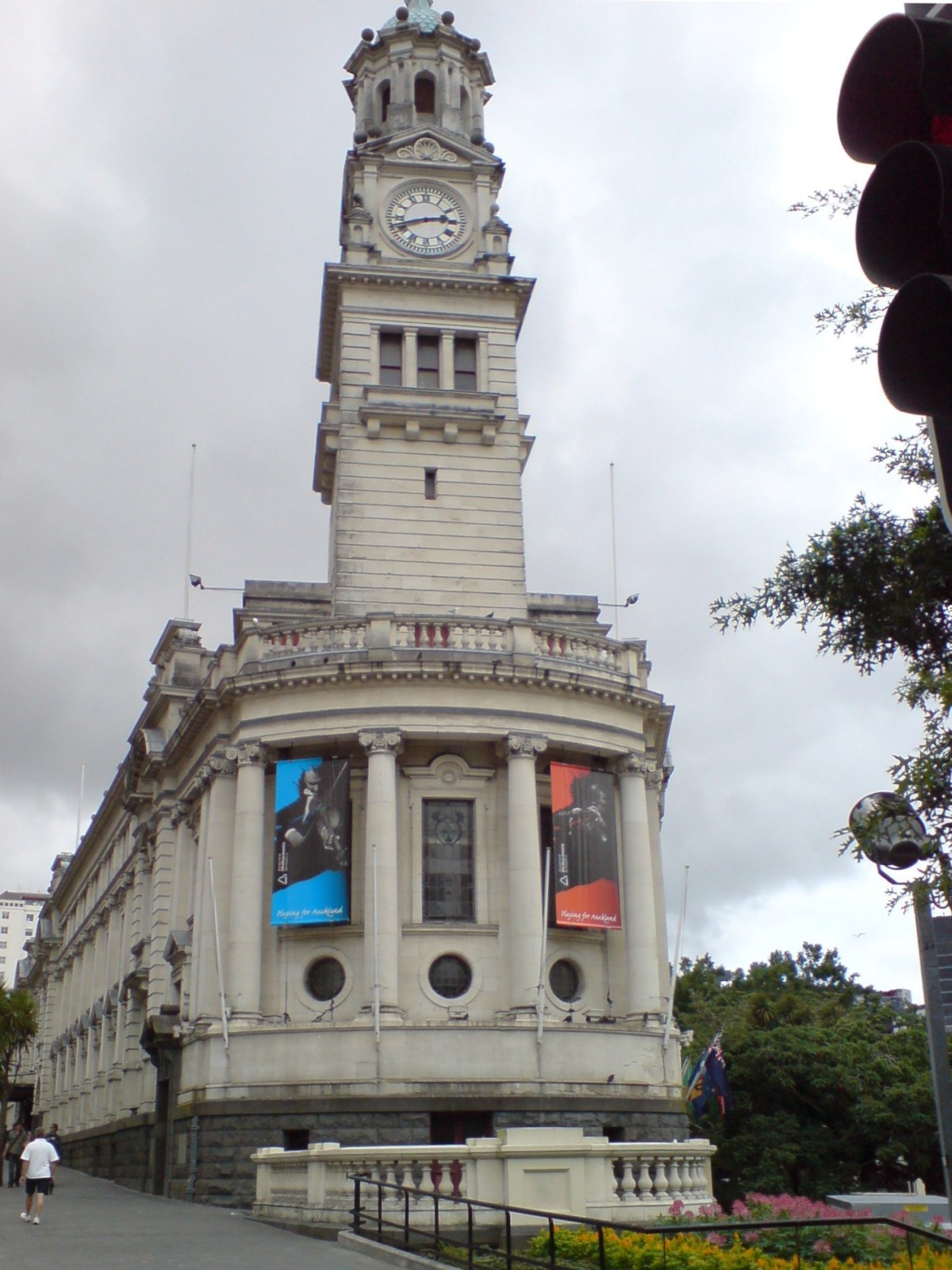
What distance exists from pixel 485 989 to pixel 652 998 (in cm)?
428

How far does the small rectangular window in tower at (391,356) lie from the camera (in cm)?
4294

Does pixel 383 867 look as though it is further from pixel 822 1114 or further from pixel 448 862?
pixel 822 1114

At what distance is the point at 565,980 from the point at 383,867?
5.96m

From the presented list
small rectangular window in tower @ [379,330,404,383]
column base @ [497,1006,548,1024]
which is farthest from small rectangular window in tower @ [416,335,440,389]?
column base @ [497,1006,548,1024]

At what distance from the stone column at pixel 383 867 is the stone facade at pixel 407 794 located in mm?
62

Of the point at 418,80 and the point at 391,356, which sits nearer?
the point at 391,356

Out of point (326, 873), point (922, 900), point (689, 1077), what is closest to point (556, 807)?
point (326, 873)

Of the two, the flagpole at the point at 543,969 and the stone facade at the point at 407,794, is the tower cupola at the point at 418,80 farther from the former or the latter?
the flagpole at the point at 543,969

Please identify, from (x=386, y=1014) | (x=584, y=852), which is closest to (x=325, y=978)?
(x=386, y=1014)

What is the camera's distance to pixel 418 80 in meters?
47.6

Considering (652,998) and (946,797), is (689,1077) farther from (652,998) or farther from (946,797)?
(946,797)

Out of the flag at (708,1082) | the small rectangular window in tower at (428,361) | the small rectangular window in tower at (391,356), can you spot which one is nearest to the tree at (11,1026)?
the flag at (708,1082)

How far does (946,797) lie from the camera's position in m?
9.62

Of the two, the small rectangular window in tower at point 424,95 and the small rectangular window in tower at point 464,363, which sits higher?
the small rectangular window in tower at point 424,95
